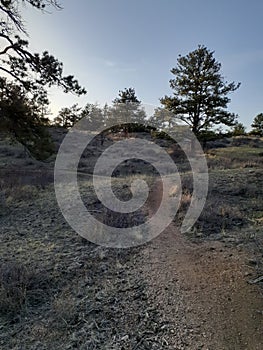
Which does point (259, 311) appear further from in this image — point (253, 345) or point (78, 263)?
point (78, 263)

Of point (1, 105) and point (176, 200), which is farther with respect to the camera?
point (1, 105)

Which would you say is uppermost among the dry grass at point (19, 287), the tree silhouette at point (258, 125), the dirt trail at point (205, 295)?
the tree silhouette at point (258, 125)

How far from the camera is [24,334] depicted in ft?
11.8

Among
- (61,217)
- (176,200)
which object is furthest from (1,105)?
(176,200)

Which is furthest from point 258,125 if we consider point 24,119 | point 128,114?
point 24,119

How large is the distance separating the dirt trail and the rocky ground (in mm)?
13

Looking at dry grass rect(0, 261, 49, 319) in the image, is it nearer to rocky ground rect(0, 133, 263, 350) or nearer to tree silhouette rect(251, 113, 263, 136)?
rocky ground rect(0, 133, 263, 350)

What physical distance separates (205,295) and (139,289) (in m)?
1.03

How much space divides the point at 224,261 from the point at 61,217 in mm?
5028

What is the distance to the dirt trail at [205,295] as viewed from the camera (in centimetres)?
310

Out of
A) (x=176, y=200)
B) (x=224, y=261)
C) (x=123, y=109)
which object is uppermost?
(x=123, y=109)

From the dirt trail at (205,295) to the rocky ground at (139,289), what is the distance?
0.01 meters

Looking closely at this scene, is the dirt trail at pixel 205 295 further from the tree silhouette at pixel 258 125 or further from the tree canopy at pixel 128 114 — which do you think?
the tree silhouette at pixel 258 125

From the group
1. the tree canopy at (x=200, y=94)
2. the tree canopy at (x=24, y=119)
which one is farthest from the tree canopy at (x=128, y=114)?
the tree canopy at (x=24, y=119)
